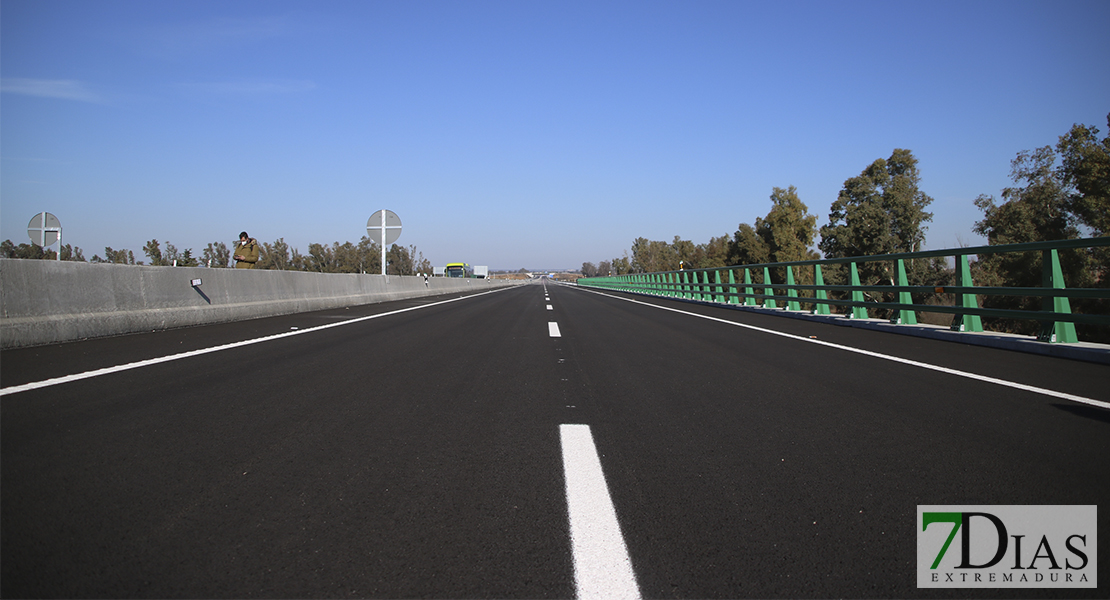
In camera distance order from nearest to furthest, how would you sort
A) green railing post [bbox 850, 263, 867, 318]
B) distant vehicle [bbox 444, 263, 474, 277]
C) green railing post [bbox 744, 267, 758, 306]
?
1. green railing post [bbox 850, 263, 867, 318]
2. green railing post [bbox 744, 267, 758, 306]
3. distant vehicle [bbox 444, 263, 474, 277]

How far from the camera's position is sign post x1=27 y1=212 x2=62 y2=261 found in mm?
13469

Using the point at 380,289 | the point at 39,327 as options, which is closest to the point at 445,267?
the point at 380,289

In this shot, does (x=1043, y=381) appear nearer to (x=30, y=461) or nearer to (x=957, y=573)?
(x=957, y=573)

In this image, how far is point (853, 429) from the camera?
3932 mm

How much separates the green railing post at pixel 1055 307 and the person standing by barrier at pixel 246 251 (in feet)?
51.5

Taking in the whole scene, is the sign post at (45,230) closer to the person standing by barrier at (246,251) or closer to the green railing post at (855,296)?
the person standing by barrier at (246,251)

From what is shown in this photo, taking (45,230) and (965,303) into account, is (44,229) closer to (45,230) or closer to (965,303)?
(45,230)

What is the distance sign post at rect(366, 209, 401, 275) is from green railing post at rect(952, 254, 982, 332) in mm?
18798

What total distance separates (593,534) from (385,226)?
22.5 meters

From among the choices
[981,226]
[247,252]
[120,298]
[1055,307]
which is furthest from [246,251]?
[981,226]

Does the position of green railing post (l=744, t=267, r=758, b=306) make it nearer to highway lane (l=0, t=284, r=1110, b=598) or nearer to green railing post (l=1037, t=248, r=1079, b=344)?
green railing post (l=1037, t=248, r=1079, b=344)

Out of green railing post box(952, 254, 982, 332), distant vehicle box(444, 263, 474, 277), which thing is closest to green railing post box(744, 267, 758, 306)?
green railing post box(952, 254, 982, 332)

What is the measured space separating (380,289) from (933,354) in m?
20.2

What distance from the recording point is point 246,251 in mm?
15164
